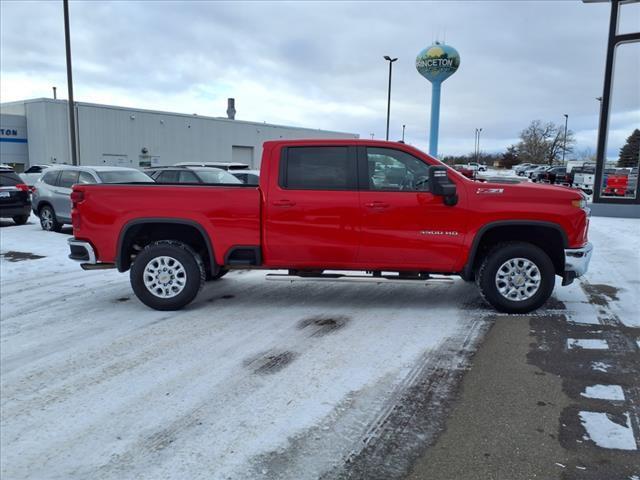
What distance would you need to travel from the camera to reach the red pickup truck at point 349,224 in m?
5.75

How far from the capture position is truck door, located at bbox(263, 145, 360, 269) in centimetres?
585

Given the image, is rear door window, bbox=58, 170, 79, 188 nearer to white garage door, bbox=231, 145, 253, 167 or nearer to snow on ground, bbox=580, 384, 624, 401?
snow on ground, bbox=580, 384, 624, 401

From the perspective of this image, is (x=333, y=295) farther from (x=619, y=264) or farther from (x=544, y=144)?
(x=544, y=144)

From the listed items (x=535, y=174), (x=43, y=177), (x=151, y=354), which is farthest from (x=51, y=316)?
(x=535, y=174)

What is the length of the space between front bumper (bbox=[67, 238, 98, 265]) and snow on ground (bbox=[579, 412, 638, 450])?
5222mm

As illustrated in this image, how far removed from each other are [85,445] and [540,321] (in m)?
Result: 4.58

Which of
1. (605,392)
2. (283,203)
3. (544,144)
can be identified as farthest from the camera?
(544,144)

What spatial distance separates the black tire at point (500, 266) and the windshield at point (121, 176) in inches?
367

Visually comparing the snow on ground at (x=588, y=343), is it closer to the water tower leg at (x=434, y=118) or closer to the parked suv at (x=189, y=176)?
the parked suv at (x=189, y=176)

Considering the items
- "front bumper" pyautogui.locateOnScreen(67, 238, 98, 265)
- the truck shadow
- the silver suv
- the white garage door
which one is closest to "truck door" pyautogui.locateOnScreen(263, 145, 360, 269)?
the truck shadow

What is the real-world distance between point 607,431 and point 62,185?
13.0 m

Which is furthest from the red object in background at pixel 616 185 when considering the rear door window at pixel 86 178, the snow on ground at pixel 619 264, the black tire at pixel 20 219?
the black tire at pixel 20 219

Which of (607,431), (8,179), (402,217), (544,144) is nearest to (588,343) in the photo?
(607,431)

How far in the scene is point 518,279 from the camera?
19.1 ft
